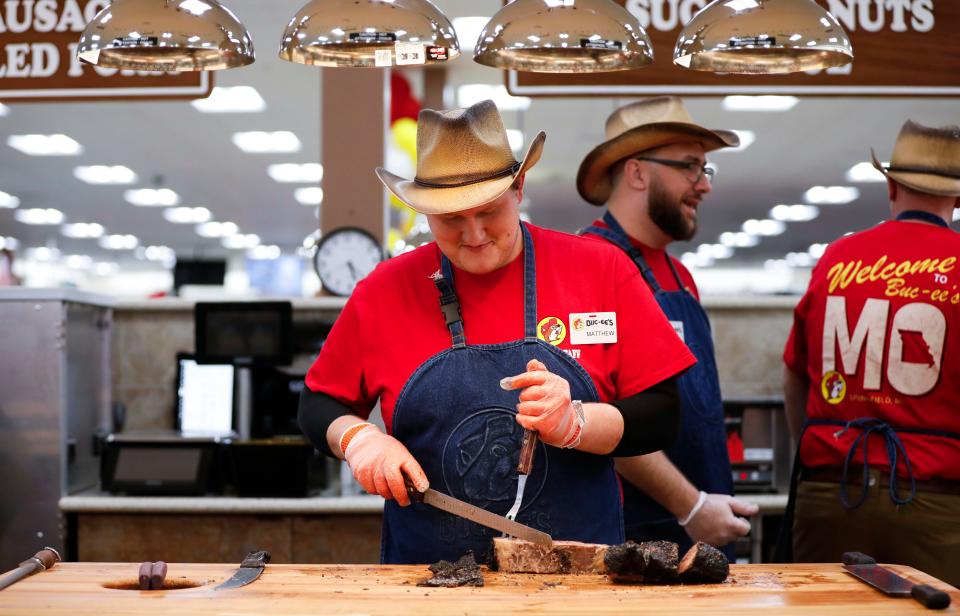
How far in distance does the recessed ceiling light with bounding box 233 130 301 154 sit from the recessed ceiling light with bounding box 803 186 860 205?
26.1 feet

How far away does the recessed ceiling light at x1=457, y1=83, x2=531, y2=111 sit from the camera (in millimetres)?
9930

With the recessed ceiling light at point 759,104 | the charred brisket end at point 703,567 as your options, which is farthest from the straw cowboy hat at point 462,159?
the recessed ceiling light at point 759,104

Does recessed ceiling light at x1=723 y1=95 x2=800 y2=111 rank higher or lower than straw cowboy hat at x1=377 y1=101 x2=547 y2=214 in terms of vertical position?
higher

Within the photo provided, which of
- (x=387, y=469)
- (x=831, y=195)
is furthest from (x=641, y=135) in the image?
(x=831, y=195)

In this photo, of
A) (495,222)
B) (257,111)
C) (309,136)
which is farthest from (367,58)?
(309,136)

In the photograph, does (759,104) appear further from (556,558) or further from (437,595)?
(437,595)

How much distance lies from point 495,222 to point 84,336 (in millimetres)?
2487

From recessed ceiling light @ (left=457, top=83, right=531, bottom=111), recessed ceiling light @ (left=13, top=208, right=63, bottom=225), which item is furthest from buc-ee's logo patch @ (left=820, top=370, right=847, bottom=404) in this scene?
recessed ceiling light @ (left=13, top=208, right=63, bottom=225)

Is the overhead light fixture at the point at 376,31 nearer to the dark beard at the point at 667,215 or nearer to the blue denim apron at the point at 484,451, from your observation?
the blue denim apron at the point at 484,451

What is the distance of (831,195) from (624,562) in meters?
15.0

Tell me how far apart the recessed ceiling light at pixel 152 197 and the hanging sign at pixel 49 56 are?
12328 mm

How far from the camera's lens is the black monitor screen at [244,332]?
13.2ft

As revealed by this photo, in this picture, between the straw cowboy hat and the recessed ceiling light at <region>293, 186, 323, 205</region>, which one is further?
the recessed ceiling light at <region>293, 186, 323, 205</region>

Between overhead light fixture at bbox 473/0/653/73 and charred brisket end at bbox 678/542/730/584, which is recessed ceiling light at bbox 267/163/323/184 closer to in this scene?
overhead light fixture at bbox 473/0/653/73
